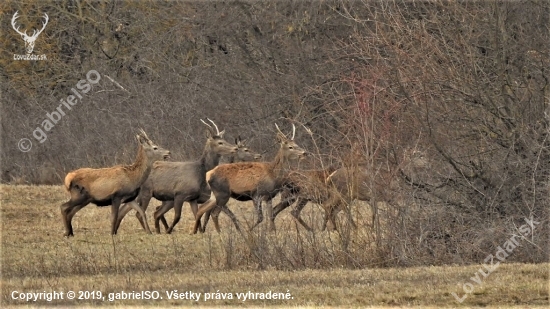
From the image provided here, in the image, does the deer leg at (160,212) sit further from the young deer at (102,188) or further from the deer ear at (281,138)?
the deer ear at (281,138)

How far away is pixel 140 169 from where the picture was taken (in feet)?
67.3

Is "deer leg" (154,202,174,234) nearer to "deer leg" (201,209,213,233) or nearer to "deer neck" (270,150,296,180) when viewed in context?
"deer leg" (201,209,213,233)

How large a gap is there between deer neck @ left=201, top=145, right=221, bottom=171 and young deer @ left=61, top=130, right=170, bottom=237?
54.4 inches

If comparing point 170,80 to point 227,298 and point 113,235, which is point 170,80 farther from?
point 227,298

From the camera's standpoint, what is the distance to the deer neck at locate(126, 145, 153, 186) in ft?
66.9

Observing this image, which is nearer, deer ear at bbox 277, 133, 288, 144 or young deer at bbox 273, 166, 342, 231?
young deer at bbox 273, 166, 342, 231

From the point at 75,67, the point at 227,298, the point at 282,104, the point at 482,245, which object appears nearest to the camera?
the point at 227,298

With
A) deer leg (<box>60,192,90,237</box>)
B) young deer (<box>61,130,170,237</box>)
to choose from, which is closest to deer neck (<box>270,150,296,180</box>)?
young deer (<box>61,130,170,237</box>)

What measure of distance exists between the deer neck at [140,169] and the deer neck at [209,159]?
1.18 meters

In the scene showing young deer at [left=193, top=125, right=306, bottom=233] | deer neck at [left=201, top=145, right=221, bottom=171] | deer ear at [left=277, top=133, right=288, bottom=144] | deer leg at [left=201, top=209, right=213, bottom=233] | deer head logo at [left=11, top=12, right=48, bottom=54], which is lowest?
deer leg at [left=201, top=209, right=213, bottom=233]

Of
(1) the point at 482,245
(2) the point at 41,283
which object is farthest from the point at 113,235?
(1) the point at 482,245

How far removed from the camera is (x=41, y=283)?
14234mm

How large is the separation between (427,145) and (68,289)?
19.8 ft

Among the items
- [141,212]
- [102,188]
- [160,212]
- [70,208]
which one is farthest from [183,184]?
[70,208]
